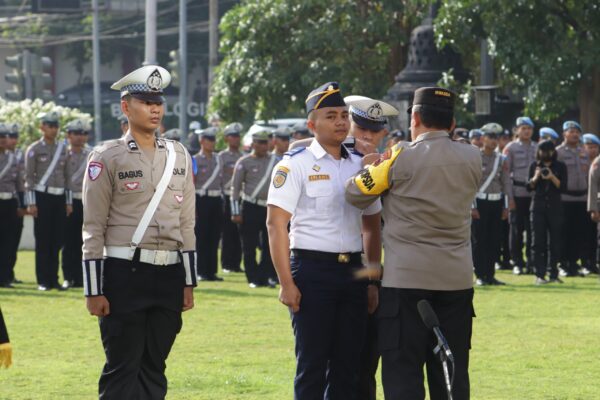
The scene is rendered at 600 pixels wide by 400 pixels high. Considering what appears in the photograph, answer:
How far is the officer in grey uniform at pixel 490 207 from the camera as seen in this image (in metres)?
19.3

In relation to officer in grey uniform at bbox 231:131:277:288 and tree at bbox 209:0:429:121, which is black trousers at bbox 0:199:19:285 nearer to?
officer in grey uniform at bbox 231:131:277:288

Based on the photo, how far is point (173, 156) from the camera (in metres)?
8.41

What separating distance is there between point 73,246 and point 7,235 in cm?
153

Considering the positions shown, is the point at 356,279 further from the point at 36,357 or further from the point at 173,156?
the point at 36,357

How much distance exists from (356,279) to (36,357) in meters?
5.16

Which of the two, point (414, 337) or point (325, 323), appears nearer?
point (414, 337)

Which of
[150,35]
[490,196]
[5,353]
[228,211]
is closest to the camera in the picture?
[5,353]

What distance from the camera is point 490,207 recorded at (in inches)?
770

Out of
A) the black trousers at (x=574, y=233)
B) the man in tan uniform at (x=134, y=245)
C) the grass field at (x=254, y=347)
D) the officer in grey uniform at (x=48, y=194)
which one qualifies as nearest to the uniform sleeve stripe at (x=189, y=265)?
the man in tan uniform at (x=134, y=245)

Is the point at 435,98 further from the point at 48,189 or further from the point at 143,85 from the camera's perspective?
the point at 48,189

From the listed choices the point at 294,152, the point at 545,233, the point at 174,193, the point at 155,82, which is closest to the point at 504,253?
the point at 545,233

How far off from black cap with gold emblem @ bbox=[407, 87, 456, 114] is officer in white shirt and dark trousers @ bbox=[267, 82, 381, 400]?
0.50m

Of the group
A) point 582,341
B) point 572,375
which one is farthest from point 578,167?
point 572,375

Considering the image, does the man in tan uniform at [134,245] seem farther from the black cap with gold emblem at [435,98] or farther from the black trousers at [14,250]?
the black trousers at [14,250]
